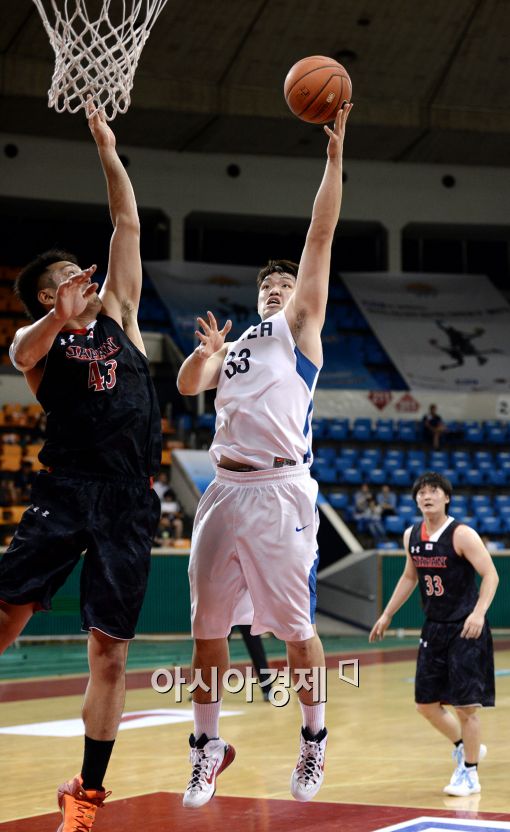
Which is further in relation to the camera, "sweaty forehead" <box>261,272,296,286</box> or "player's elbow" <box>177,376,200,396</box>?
"sweaty forehead" <box>261,272,296,286</box>

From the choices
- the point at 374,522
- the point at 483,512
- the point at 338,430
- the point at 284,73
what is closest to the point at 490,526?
the point at 483,512

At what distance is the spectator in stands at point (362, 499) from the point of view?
2141cm

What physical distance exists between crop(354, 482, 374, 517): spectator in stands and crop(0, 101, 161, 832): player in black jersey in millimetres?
16483

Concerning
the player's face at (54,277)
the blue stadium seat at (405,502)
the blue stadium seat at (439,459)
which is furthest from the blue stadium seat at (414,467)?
the player's face at (54,277)

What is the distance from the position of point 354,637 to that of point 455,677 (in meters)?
11.9

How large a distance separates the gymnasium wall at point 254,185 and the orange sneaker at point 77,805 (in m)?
23.2

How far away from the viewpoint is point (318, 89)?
5828mm

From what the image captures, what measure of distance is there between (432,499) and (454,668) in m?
1.08

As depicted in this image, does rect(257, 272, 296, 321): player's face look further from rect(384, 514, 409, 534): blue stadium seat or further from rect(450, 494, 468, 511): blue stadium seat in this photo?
rect(450, 494, 468, 511): blue stadium seat

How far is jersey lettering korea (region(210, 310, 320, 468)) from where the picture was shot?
17.6ft

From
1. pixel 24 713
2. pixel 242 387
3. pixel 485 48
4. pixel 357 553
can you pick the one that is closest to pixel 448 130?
pixel 485 48

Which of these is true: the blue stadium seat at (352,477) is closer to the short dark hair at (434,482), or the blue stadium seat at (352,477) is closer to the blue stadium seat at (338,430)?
the blue stadium seat at (338,430)

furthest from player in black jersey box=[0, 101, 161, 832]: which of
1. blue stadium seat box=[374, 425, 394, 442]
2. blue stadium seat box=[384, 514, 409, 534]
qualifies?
blue stadium seat box=[374, 425, 394, 442]

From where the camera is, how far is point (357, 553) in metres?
19.1
